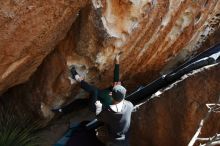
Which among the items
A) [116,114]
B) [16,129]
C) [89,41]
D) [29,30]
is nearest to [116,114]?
[116,114]

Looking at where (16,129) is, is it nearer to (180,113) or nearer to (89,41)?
(89,41)

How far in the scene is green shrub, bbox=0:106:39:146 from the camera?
6.46 metres

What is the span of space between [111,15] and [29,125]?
7.88 ft

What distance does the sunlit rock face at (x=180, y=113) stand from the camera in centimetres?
587

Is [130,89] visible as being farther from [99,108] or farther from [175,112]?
[99,108]

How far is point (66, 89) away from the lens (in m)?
6.53

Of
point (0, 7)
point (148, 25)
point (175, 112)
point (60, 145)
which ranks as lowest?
point (60, 145)

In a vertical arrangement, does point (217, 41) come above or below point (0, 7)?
below

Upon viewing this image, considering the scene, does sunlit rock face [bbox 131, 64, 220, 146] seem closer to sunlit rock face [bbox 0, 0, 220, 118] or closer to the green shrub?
sunlit rock face [bbox 0, 0, 220, 118]

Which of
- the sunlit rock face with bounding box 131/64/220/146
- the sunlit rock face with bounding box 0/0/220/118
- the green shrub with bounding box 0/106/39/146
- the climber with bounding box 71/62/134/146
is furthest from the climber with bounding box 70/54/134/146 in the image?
the green shrub with bounding box 0/106/39/146

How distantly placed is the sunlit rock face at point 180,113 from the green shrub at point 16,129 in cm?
160

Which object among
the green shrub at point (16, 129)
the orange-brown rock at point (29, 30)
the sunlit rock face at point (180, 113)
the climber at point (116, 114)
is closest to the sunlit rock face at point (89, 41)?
the orange-brown rock at point (29, 30)

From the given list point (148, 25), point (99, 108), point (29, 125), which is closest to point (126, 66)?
point (148, 25)

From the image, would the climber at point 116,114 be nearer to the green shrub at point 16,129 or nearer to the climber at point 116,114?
the climber at point 116,114
